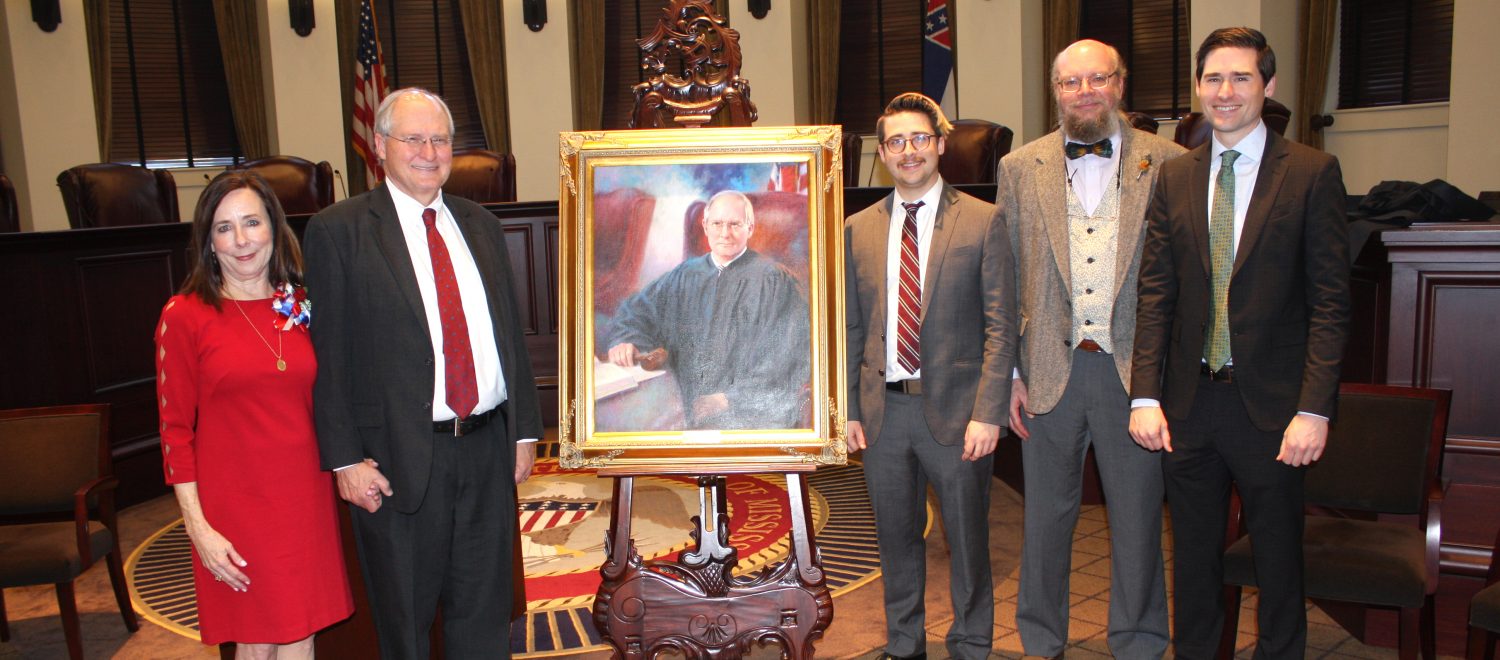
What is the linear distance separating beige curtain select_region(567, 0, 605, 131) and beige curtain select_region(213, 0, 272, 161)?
2852 mm

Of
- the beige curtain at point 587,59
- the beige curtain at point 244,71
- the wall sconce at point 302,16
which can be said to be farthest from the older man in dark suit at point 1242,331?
the beige curtain at point 244,71

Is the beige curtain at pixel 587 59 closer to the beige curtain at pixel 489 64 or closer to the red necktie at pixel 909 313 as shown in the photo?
the beige curtain at pixel 489 64

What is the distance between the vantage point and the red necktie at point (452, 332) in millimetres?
2434

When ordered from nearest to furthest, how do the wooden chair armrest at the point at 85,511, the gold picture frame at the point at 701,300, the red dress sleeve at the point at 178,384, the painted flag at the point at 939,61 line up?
the red dress sleeve at the point at 178,384
the gold picture frame at the point at 701,300
the wooden chair armrest at the point at 85,511
the painted flag at the point at 939,61

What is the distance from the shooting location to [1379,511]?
2.98 metres

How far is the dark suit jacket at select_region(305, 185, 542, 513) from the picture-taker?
2340mm

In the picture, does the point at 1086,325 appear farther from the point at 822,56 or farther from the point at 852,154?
the point at 822,56

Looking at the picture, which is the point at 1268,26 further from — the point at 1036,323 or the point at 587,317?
the point at 587,317

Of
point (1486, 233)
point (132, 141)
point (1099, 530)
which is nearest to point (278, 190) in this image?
point (132, 141)

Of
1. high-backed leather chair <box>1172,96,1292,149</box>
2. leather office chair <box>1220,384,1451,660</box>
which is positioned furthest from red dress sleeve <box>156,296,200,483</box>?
high-backed leather chair <box>1172,96,1292,149</box>

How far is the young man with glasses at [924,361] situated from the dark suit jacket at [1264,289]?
0.39 metres

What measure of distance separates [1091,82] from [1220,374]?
0.81 meters

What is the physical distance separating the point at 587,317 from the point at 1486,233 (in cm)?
258

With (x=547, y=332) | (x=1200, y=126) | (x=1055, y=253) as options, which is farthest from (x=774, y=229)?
(x=547, y=332)
